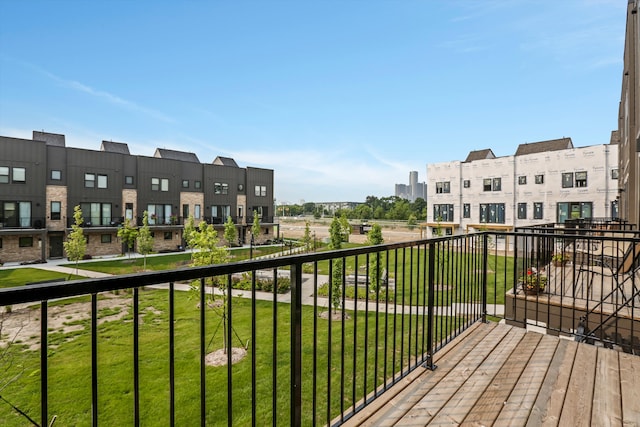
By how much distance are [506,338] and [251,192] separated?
3193cm

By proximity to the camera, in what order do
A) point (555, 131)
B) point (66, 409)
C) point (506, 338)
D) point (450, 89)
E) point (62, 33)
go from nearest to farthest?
1. point (506, 338)
2. point (66, 409)
3. point (62, 33)
4. point (450, 89)
5. point (555, 131)

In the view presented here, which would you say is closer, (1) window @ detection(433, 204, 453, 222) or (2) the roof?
(2) the roof

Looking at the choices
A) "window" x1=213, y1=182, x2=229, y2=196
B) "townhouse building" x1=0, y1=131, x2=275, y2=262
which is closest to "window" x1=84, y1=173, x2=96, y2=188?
"townhouse building" x1=0, y1=131, x2=275, y2=262

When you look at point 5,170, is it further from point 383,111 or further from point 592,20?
point 592,20

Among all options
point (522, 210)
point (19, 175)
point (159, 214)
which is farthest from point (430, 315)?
point (159, 214)

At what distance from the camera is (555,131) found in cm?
2975

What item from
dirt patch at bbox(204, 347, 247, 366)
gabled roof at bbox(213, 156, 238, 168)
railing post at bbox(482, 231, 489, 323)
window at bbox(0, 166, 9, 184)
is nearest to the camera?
railing post at bbox(482, 231, 489, 323)

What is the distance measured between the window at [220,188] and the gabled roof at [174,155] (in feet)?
14.2

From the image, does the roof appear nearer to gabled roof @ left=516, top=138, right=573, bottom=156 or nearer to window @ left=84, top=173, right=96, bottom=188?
window @ left=84, top=173, right=96, bottom=188

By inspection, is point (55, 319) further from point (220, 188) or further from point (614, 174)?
point (614, 174)

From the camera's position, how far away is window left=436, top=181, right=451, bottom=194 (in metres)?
29.4

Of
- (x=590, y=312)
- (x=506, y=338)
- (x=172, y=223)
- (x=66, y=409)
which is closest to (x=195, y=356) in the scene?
(x=66, y=409)

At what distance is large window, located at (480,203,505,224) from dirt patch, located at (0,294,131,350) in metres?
27.1

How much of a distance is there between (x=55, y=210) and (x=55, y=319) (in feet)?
53.4
